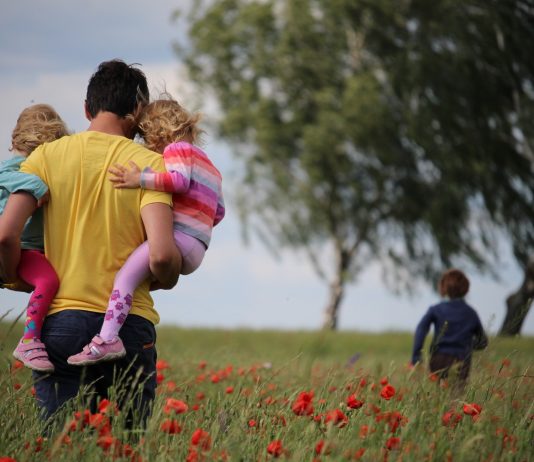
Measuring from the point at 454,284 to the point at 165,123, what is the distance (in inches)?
189

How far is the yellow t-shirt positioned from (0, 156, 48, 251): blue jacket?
0.22 feet

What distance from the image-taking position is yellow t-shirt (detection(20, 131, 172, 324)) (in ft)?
11.7

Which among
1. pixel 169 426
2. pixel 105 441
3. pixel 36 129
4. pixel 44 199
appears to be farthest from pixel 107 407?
pixel 36 129

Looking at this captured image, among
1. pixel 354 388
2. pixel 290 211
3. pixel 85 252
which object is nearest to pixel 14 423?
pixel 85 252

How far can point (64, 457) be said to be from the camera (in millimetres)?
3393

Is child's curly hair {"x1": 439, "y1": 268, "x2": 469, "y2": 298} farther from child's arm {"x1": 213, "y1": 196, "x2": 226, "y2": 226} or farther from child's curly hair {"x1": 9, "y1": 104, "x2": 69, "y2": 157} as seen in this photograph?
child's curly hair {"x1": 9, "y1": 104, "x2": 69, "y2": 157}

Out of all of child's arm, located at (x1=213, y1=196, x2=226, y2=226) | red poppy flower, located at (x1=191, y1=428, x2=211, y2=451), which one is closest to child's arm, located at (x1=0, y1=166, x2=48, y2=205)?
child's arm, located at (x1=213, y1=196, x2=226, y2=226)

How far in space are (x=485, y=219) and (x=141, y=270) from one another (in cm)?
1944

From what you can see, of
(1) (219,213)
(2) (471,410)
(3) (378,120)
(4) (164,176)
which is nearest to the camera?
(4) (164,176)

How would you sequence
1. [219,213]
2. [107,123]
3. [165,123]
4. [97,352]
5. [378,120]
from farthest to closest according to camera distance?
[378,120]
[219,213]
[165,123]
[107,123]
[97,352]

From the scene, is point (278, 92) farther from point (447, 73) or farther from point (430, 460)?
point (430, 460)

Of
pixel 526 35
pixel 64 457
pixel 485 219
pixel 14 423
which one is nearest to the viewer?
pixel 64 457

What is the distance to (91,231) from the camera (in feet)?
11.7

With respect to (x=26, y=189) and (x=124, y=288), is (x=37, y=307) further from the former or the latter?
(x=26, y=189)
